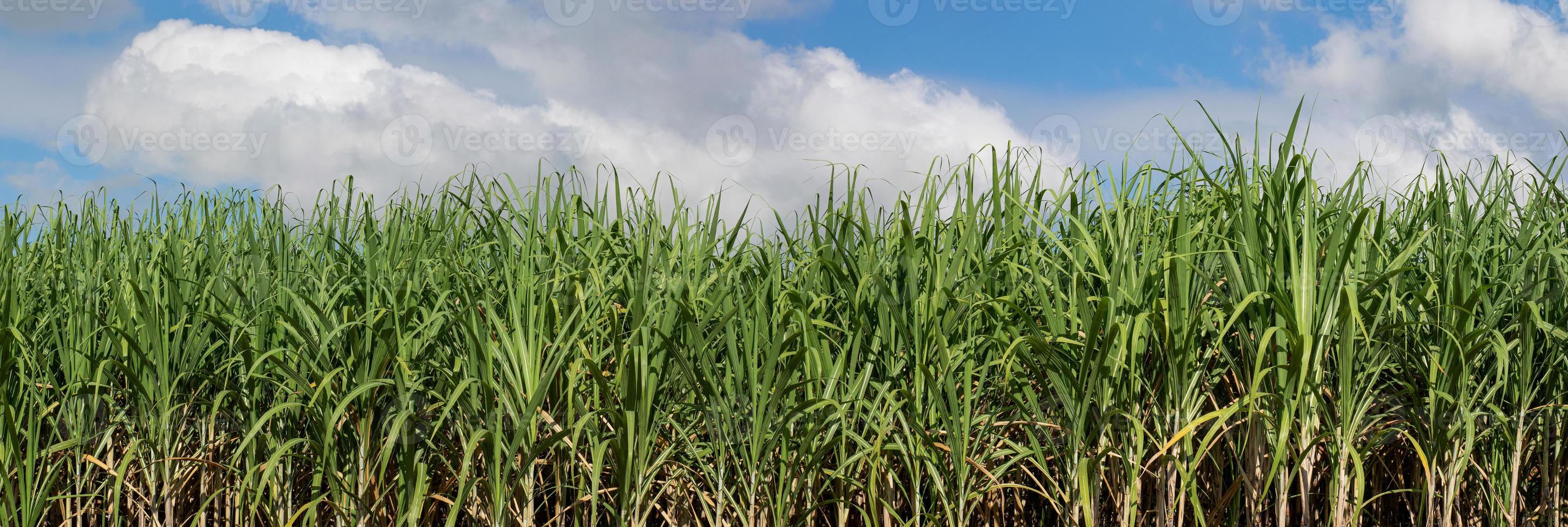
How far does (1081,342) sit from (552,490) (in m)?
1.43

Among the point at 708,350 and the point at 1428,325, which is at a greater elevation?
the point at 1428,325

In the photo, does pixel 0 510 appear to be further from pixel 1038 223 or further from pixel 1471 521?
pixel 1471 521

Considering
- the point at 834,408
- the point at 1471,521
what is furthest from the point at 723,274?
the point at 1471,521

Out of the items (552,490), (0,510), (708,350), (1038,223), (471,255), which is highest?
(1038,223)

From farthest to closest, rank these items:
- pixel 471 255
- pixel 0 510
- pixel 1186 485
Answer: pixel 471 255 → pixel 0 510 → pixel 1186 485

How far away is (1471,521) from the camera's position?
7.82 ft

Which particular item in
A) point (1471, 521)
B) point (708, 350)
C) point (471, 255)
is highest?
point (471, 255)

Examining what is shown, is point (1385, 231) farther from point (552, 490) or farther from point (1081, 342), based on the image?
point (552, 490)

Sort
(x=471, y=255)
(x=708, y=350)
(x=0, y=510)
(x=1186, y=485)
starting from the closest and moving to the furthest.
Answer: (x=1186, y=485), (x=708, y=350), (x=0, y=510), (x=471, y=255)

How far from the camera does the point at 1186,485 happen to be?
2.10 meters

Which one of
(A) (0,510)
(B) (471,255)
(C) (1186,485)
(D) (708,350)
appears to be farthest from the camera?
(B) (471,255)

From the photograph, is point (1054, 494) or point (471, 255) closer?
point (1054, 494)

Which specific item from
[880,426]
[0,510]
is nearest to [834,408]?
[880,426]

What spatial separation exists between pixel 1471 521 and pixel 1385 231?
758 mm
